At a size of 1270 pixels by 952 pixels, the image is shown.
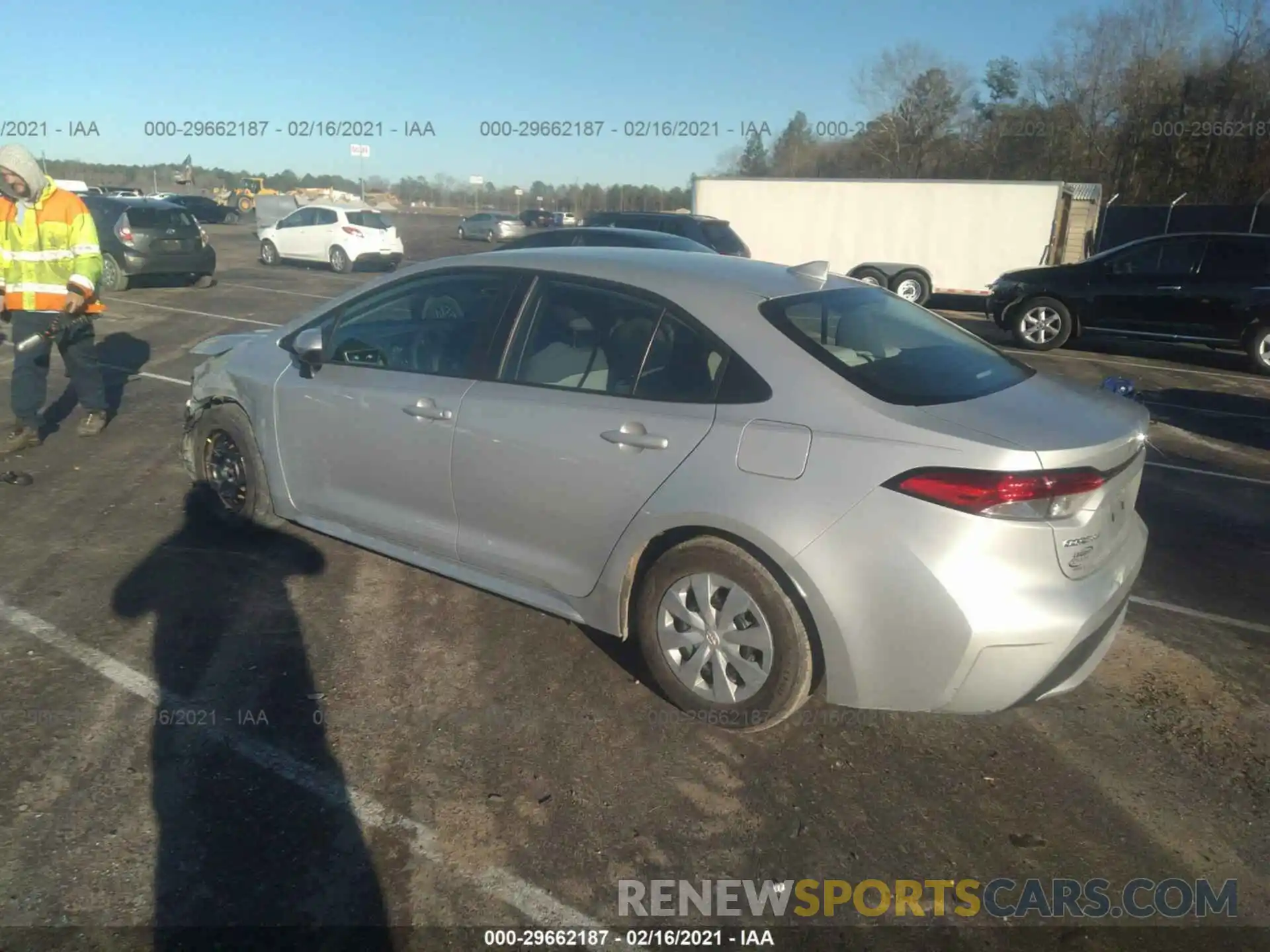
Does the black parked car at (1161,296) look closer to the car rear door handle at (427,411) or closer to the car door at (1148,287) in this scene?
the car door at (1148,287)

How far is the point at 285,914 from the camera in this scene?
2527 millimetres

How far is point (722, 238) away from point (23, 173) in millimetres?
10830

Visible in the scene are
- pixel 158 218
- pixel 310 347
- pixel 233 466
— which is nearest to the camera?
pixel 310 347

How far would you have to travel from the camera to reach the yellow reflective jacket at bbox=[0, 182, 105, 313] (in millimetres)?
6215

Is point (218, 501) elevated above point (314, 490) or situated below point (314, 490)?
below

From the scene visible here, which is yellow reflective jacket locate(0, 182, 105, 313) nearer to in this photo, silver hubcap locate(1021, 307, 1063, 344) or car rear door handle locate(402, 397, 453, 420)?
car rear door handle locate(402, 397, 453, 420)

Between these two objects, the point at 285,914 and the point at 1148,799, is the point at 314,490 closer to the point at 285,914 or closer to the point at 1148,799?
the point at 285,914

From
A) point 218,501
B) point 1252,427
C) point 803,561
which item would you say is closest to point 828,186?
point 1252,427

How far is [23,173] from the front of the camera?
606cm

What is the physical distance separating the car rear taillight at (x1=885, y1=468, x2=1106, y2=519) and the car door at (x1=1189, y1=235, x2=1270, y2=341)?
11.7 meters

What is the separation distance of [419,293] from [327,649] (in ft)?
5.46

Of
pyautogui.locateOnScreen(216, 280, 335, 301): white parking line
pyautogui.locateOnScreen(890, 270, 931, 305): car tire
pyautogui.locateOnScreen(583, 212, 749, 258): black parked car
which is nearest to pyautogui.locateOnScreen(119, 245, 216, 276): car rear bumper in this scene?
pyautogui.locateOnScreen(216, 280, 335, 301): white parking line

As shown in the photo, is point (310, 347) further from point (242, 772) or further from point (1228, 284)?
point (1228, 284)

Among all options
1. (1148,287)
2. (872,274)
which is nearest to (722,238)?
(872,274)
